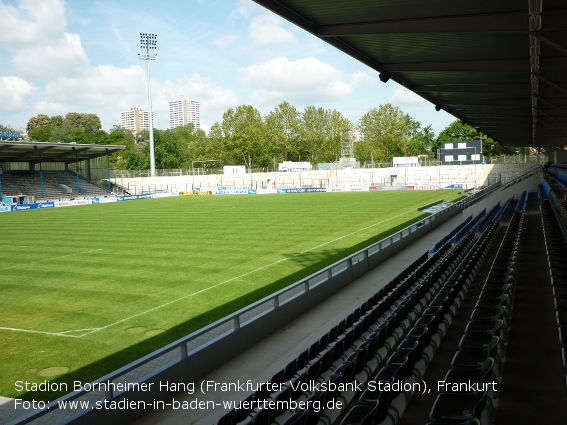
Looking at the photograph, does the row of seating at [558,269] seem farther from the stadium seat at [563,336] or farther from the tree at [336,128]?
the tree at [336,128]

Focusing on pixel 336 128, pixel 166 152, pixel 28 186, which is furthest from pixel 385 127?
pixel 28 186

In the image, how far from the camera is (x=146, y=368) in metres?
7.30

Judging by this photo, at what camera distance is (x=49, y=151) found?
178 feet

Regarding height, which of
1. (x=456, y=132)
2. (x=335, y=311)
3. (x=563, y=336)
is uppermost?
(x=456, y=132)

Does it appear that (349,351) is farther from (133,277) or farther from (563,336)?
(133,277)

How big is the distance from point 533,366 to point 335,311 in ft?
15.3

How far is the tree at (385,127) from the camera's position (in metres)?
95.6

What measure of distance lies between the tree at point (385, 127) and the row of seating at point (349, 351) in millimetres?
88277

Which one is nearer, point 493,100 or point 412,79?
point 412,79

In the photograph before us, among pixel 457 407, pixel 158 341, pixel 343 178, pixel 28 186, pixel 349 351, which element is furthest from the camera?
pixel 343 178

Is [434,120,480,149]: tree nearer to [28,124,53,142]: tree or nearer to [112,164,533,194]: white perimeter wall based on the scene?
[112,164,533,194]: white perimeter wall

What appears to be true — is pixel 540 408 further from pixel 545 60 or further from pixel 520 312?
pixel 545 60

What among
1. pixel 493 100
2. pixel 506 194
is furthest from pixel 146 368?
pixel 506 194

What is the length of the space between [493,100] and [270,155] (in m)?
83.2
